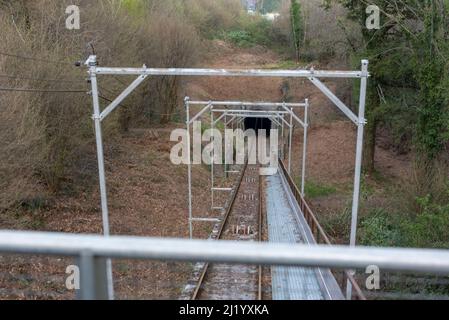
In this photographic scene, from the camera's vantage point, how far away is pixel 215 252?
4.92ft

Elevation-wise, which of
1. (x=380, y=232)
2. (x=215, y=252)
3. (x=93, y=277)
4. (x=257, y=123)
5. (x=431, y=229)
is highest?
(x=215, y=252)

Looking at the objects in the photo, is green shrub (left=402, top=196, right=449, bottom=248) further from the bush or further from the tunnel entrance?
the tunnel entrance

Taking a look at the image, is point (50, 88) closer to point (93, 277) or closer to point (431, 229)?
point (431, 229)

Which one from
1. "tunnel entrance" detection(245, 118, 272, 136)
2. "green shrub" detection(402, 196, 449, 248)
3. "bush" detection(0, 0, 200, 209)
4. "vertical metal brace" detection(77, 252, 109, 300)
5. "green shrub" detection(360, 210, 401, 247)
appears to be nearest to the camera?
"vertical metal brace" detection(77, 252, 109, 300)

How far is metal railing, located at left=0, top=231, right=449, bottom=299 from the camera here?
57.2 inches

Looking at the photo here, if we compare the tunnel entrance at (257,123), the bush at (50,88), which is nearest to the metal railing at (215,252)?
the bush at (50,88)

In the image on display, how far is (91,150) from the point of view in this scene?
16969 mm

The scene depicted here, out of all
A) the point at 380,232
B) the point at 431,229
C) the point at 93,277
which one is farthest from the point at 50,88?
the point at 93,277

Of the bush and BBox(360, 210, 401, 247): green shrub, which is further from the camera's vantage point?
BBox(360, 210, 401, 247): green shrub

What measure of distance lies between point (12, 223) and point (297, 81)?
3903 centimetres

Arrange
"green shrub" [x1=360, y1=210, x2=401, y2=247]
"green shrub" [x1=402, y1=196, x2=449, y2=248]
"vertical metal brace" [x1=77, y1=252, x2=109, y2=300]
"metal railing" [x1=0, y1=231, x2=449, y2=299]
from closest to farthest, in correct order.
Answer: "metal railing" [x1=0, y1=231, x2=449, y2=299]
"vertical metal brace" [x1=77, y1=252, x2=109, y2=300]
"green shrub" [x1=402, y1=196, x2=449, y2=248]
"green shrub" [x1=360, y1=210, x2=401, y2=247]

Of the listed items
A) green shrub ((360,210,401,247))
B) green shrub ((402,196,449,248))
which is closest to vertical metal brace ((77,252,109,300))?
green shrub ((402,196,449,248))

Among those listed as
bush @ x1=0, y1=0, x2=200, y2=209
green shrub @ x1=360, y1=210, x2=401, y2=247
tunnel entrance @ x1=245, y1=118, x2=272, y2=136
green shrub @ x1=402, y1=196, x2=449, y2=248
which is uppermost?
bush @ x1=0, y1=0, x2=200, y2=209

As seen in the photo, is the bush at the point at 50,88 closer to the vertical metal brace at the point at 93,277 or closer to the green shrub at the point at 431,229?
the green shrub at the point at 431,229
